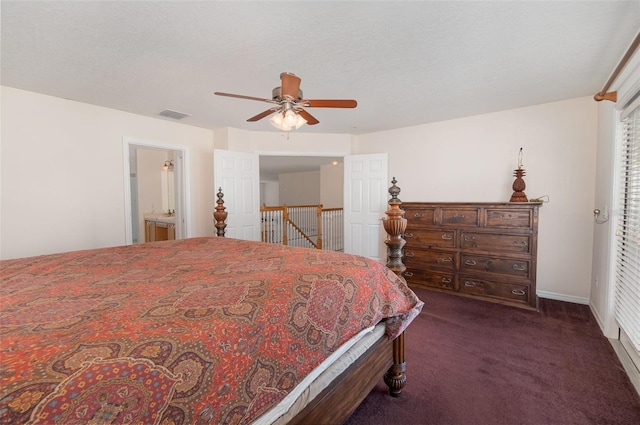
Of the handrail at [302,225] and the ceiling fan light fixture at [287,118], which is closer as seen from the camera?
the ceiling fan light fixture at [287,118]

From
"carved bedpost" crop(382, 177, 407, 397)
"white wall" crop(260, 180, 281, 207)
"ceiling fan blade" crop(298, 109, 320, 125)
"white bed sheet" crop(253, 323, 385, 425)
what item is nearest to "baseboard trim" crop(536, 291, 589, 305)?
"carved bedpost" crop(382, 177, 407, 397)

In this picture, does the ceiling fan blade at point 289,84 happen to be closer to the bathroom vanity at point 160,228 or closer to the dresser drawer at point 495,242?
the dresser drawer at point 495,242

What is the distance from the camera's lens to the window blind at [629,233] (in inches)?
81.4

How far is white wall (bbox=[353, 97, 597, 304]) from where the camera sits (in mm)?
3348

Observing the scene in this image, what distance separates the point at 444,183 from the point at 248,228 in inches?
127

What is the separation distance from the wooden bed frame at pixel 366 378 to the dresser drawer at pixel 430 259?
2129 millimetres

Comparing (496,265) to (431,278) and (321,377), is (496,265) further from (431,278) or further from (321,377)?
(321,377)

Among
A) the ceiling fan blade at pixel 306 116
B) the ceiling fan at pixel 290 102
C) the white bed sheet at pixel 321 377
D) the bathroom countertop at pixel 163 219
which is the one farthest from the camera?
the bathroom countertop at pixel 163 219

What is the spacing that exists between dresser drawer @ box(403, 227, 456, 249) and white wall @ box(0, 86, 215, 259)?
3.89m

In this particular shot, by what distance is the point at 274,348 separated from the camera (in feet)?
3.32

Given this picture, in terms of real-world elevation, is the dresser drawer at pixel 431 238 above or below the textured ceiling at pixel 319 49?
below

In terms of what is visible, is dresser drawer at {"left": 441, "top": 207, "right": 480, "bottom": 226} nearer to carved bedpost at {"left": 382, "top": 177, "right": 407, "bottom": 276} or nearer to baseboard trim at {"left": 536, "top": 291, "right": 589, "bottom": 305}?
baseboard trim at {"left": 536, "top": 291, "right": 589, "bottom": 305}

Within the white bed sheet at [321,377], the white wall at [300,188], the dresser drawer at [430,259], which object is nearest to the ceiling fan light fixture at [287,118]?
the white bed sheet at [321,377]

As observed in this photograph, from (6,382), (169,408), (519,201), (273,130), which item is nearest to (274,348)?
(169,408)
